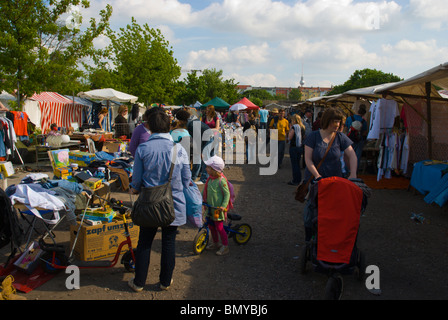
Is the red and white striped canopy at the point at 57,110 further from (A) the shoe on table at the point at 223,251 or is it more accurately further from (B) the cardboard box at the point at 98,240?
(A) the shoe on table at the point at 223,251

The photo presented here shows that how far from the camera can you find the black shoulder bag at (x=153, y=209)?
3.30 metres

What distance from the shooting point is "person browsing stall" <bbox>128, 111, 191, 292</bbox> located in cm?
342

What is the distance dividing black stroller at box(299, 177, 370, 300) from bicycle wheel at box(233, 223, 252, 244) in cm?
163

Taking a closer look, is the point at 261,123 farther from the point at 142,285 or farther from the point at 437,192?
the point at 142,285

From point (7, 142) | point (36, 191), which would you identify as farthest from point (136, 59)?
point (36, 191)

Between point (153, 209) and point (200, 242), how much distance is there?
5.37 feet

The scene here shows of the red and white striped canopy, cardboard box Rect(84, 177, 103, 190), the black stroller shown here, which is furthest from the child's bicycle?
the red and white striped canopy

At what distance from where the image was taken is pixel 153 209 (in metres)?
3.29

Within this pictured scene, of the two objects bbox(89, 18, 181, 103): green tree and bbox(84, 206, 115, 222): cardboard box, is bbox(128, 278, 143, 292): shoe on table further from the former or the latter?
bbox(89, 18, 181, 103): green tree

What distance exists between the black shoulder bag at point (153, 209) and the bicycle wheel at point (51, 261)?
4.38 feet

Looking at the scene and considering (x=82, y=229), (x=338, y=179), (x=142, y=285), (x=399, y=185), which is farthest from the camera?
(x=399, y=185)

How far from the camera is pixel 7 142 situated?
928cm

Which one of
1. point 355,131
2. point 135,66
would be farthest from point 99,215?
point 135,66

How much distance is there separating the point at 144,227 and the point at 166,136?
95 centimetres
